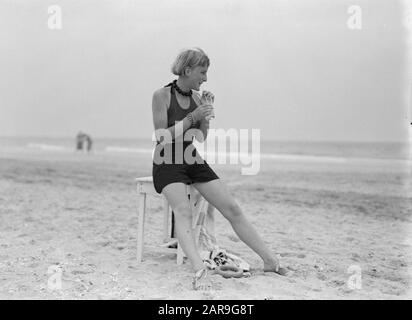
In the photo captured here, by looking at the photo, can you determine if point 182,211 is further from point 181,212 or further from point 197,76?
point 197,76

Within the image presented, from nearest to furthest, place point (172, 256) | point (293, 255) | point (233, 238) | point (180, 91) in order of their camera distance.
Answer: point (180, 91), point (172, 256), point (293, 255), point (233, 238)

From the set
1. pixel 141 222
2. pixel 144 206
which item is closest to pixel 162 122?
pixel 144 206

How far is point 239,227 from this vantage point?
12.5ft

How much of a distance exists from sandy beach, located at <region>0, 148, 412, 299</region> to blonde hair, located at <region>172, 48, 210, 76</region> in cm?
150

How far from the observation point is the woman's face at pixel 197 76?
366 cm

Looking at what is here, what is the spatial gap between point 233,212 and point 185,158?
0.53 metres

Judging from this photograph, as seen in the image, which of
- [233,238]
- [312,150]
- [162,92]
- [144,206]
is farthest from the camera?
[312,150]

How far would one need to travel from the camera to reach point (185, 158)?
3.72m

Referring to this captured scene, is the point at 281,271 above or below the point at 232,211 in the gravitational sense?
below

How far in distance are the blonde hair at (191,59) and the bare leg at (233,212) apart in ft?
2.76

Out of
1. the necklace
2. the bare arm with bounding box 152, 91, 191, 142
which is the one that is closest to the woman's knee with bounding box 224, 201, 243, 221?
the bare arm with bounding box 152, 91, 191, 142

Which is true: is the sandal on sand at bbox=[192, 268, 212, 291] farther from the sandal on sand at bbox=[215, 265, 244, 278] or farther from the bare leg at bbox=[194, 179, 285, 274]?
the bare leg at bbox=[194, 179, 285, 274]

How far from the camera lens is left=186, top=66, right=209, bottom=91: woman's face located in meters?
3.66

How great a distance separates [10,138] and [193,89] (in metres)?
45.4
